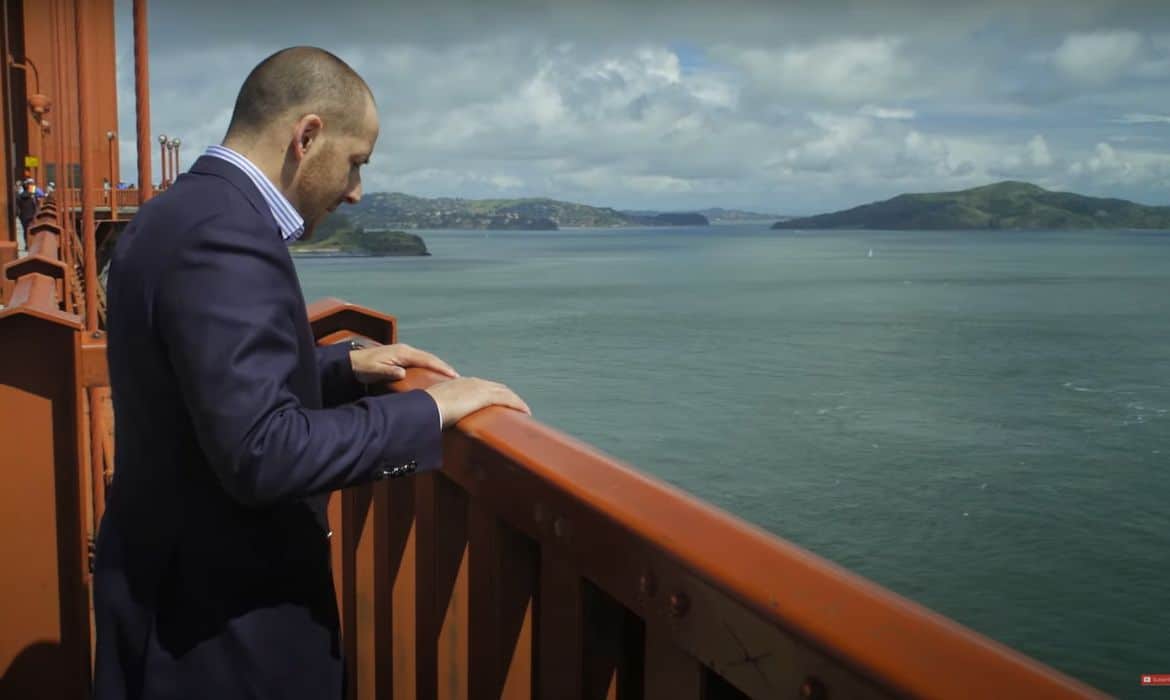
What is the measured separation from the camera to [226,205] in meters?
1.54

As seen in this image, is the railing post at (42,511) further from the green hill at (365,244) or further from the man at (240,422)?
the green hill at (365,244)

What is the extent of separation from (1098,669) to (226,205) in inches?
1043

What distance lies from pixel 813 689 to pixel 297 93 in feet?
3.46

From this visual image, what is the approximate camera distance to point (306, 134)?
1.67 meters

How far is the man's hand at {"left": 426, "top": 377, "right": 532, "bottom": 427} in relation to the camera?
1.72 meters

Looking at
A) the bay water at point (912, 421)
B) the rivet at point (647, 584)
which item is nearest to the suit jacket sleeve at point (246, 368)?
the rivet at point (647, 584)

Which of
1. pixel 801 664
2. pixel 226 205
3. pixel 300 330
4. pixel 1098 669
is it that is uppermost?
pixel 226 205

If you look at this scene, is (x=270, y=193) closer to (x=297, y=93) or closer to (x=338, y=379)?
(x=297, y=93)

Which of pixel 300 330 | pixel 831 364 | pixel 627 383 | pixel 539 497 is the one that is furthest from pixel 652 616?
pixel 831 364

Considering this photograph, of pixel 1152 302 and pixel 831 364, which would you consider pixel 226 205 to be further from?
pixel 1152 302

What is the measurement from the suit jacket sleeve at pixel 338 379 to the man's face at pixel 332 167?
52cm

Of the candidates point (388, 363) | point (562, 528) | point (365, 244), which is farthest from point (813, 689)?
point (365, 244)

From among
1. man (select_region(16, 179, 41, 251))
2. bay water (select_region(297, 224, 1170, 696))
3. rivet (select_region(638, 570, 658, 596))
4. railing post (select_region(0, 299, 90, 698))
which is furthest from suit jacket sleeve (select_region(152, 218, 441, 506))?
man (select_region(16, 179, 41, 251))

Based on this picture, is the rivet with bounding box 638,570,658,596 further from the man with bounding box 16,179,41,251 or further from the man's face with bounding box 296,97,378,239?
the man with bounding box 16,179,41,251
